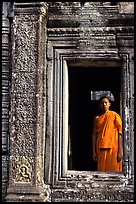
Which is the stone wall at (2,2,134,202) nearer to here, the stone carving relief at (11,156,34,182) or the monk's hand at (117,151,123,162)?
the stone carving relief at (11,156,34,182)

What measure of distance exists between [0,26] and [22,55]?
0.65 metres

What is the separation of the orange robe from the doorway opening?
2.35 meters

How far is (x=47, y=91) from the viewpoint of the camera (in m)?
7.17

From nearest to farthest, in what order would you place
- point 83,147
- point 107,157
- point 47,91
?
point 47,91, point 107,157, point 83,147

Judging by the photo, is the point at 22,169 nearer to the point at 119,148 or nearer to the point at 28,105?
the point at 28,105

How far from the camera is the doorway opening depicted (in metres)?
11.0

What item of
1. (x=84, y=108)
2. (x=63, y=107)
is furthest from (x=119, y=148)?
(x=84, y=108)

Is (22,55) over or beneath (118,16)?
beneath

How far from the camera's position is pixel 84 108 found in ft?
40.1

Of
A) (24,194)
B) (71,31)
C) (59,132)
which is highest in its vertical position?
(71,31)

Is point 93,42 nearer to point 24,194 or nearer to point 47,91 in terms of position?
point 47,91

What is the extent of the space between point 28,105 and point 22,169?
96 cm

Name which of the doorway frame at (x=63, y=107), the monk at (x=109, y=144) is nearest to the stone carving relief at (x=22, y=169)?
the doorway frame at (x=63, y=107)

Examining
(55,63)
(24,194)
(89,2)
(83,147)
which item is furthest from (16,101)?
(83,147)
